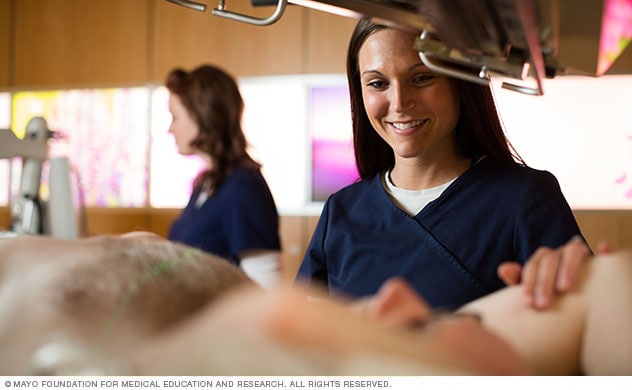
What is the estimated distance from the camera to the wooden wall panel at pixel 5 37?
4.33 metres

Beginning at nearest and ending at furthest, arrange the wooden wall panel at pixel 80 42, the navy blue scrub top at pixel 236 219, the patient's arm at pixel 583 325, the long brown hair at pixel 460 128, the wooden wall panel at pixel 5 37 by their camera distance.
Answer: the patient's arm at pixel 583 325
the long brown hair at pixel 460 128
the navy blue scrub top at pixel 236 219
the wooden wall panel at pixel 80 42
the wooden wall panel at pixel 5 37

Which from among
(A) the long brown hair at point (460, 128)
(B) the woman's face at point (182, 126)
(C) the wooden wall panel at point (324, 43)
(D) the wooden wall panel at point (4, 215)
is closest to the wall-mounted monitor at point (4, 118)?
(D) the wooden wall panel at point (4, 215)

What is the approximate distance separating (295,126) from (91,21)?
1405mm

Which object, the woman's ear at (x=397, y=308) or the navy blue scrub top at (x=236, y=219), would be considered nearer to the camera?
the woman's ear at (x=397, y=308)

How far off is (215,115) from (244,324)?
5.28 ft

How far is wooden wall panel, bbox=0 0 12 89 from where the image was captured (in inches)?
171

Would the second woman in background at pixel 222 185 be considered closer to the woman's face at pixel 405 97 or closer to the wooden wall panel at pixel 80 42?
the woman's face at pixel 405 97

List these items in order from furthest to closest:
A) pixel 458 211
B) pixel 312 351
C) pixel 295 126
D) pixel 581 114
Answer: pixel 295 126 < pixel 581 114 < pixel 458 211 < pixel 312 351

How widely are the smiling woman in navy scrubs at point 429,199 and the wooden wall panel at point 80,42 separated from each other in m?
3.07

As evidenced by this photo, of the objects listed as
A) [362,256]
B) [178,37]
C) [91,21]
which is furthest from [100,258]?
[91,21]

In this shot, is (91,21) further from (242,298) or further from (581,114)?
(242,298)

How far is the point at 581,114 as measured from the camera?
338 cm

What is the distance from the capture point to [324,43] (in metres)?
3.69

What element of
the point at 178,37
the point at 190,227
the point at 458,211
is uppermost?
the point at 178,37
